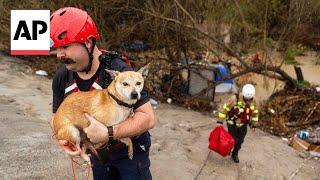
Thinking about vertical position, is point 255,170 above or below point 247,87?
below

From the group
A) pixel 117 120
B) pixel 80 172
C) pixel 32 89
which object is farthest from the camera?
pixel 32 89

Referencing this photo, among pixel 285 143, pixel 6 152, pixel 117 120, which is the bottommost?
pixel 285 143

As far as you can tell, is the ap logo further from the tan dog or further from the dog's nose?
the dog's nose

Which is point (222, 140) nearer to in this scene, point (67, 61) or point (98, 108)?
point (98, 108)

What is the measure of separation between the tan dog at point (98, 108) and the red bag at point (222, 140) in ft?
11.2

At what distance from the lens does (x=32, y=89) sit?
28.8ft

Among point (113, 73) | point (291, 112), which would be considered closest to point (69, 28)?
point (113, 73)

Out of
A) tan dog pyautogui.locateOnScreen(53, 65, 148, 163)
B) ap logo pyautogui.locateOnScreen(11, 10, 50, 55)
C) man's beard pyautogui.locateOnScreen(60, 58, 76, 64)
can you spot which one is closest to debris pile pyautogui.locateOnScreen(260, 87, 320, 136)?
ap logo pyautogui.locateOnScreen(11, 10, 50, 55)

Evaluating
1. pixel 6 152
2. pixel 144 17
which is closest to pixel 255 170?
pixel 6 152

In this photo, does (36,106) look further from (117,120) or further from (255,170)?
(117,120)

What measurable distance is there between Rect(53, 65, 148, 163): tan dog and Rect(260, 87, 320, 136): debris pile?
6.59m

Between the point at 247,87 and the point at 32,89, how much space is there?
185 inches

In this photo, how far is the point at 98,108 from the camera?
239 cm

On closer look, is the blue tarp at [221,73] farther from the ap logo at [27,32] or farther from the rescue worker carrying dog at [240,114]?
the rescue worker carrying dog at [240,114]
